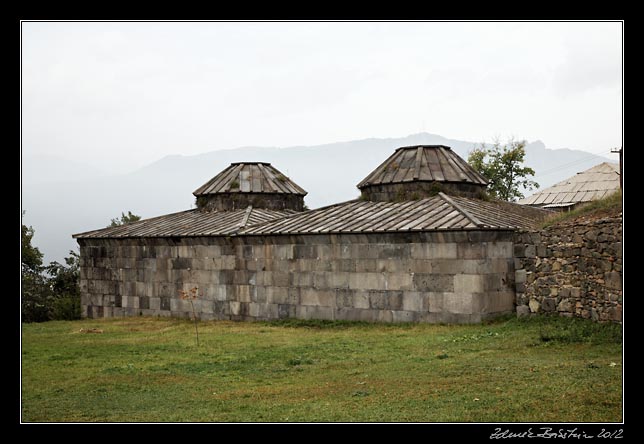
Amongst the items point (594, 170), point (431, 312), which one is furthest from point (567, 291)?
point (594, 170)

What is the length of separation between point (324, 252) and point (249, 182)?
29.0 feet

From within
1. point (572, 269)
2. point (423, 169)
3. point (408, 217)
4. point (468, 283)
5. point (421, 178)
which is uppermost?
point (423, 169)

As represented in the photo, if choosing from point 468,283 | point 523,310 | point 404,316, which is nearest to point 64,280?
point 404,316

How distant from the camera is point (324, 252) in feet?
70.2

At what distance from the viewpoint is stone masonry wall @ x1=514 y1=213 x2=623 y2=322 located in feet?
48.1

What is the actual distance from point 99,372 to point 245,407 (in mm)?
4542

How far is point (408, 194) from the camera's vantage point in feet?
77.5

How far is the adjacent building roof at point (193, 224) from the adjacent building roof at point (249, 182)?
894 millimetres

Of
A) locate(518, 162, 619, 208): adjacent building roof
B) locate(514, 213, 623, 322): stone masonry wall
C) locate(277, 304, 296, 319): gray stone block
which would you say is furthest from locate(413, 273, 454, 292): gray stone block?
locate(518, 162, 619, 208): adjacent building roof

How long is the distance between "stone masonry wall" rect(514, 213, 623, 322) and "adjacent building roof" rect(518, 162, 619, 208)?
20.3 meters

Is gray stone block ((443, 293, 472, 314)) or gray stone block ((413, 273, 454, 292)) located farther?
gray stone block ((413, 273, 454, 292))

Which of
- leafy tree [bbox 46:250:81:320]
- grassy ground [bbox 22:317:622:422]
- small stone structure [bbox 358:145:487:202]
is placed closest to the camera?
grassy ground [bbox 22:317:622:422]

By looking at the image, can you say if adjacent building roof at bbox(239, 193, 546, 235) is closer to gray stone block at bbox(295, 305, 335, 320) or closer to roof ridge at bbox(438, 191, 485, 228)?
roof ridge at bbox(438, 191, 485, 228)

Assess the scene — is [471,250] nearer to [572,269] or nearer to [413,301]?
[413,301]
